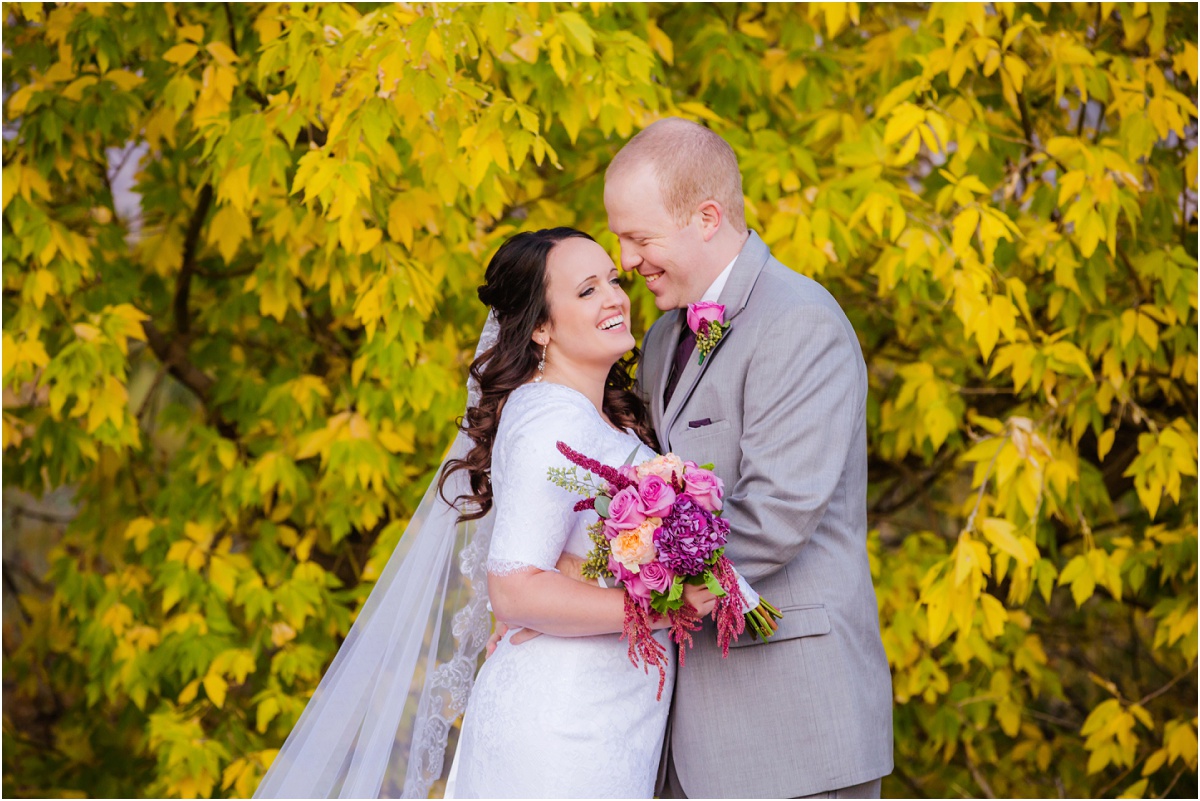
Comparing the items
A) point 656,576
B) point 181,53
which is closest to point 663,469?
point 656,576

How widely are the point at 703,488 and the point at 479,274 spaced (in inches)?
84.6

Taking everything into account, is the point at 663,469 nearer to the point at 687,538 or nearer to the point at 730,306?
the point at 687,538

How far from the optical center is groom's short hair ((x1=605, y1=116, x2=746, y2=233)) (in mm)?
2859

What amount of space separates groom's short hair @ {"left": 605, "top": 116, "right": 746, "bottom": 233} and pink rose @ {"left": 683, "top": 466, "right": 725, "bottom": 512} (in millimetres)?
820

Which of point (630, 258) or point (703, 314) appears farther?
point (630, 258)

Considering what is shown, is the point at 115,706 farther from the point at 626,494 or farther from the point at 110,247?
the point at 626,494

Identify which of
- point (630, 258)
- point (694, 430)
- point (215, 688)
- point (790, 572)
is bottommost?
point (215, 688)

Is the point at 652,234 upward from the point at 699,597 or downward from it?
upward

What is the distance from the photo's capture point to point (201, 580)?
4.62 meters

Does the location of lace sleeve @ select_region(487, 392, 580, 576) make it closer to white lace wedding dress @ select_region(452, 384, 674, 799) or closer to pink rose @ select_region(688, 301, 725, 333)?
white lace wedding dress @ select_region(452, 384, 674, 799)

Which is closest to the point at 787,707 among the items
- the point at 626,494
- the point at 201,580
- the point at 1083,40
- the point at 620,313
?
the point at 626,494

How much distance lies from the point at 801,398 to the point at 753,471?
0.68 feet

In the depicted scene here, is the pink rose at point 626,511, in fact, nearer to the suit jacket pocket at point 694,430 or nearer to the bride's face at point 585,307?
the suit jacket pocket at point 694,430

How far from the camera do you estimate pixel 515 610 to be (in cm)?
265
